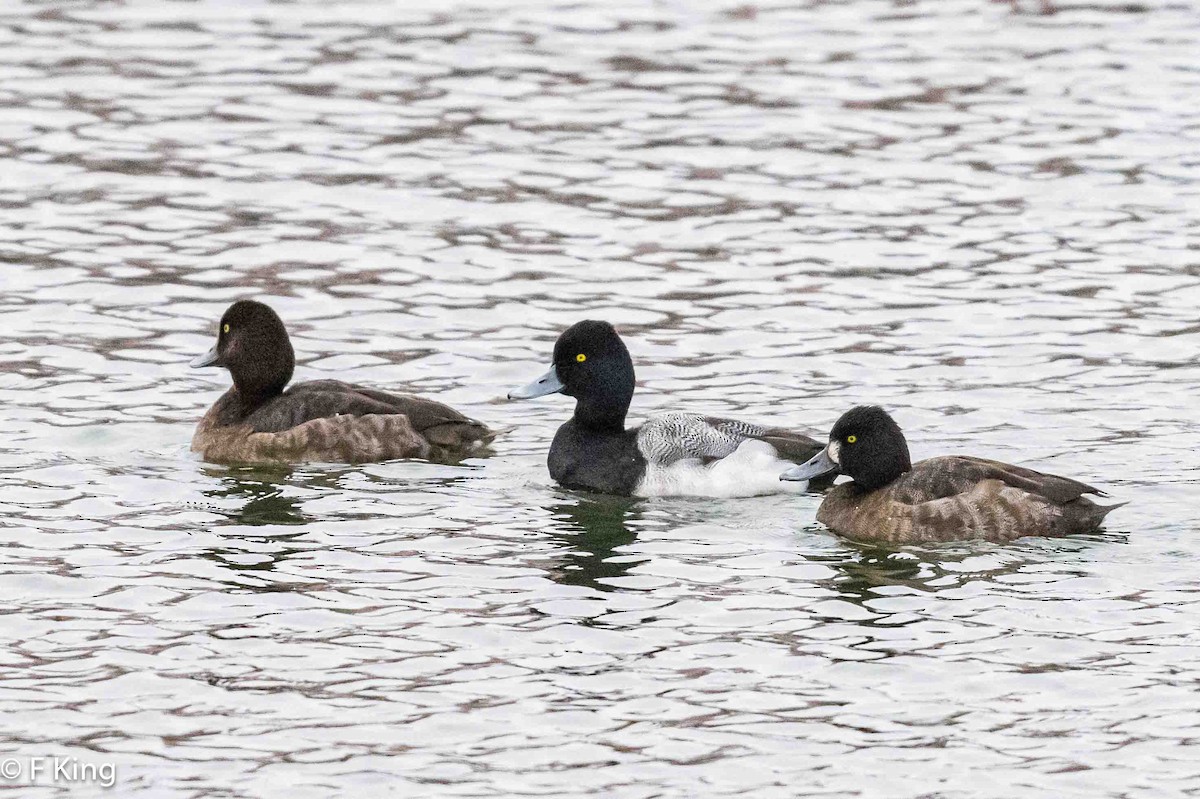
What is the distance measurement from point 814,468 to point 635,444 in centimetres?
113

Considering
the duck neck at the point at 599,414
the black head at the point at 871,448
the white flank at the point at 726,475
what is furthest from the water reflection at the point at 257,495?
the black head at the point at 871,448

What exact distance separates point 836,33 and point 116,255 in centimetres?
1028

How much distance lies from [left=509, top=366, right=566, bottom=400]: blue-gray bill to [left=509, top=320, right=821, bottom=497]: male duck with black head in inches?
0.4

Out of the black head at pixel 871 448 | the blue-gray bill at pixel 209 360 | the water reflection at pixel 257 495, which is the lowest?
the water reflection at pixel 257 495

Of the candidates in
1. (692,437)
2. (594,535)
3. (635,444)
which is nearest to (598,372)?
(635,444)

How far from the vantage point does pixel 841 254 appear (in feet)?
56.0

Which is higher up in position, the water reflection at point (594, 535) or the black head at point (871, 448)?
the black head at point (871, 448)

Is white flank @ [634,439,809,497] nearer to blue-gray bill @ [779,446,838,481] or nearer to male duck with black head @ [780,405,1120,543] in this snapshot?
blue-gray bill @ [779,446,838,481]

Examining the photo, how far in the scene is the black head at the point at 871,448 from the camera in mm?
11289

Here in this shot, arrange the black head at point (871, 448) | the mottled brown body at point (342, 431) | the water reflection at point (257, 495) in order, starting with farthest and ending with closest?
1. the mottled brown body at point (342, 431)
2. the water reflection at point (257, 495)
3. the black head at point (871, 448)

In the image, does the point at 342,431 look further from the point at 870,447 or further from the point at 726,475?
the point at 870,447

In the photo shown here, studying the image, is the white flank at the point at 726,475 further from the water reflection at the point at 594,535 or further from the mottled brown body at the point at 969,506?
the mottled brown body at the point at 969,506

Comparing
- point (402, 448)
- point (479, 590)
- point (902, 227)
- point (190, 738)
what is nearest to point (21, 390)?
point (402, 448)

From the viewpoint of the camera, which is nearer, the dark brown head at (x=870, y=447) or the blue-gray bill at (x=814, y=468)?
the dark brown head at (x=870, y=447)
